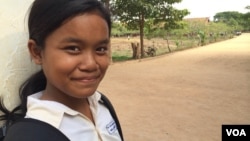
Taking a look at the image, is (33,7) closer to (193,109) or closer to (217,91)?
(193,109)

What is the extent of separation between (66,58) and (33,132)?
0.20 meters

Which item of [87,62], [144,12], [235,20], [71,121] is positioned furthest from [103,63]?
[235,20]

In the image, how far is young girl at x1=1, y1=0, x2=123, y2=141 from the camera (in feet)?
2.56

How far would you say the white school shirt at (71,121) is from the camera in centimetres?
79

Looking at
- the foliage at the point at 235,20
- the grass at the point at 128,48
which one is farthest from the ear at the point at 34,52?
the foliage at the point at 235,20

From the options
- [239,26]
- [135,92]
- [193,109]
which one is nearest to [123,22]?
[135,92]

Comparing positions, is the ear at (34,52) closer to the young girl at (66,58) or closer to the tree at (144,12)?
the young girl at (66,58)

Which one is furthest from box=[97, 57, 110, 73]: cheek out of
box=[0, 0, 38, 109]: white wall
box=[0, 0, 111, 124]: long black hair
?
box=[0, 0, 38, 109]: white wall

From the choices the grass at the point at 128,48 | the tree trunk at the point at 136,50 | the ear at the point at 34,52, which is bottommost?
the grass at the point at 128,48

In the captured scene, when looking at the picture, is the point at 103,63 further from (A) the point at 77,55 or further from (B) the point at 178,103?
(B) the point at 178,103

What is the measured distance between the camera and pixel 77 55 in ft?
2.57

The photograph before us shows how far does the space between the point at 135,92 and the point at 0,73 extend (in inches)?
212

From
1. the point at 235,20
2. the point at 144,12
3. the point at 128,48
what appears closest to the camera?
the point at 144,12

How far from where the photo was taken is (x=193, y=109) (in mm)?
4949
